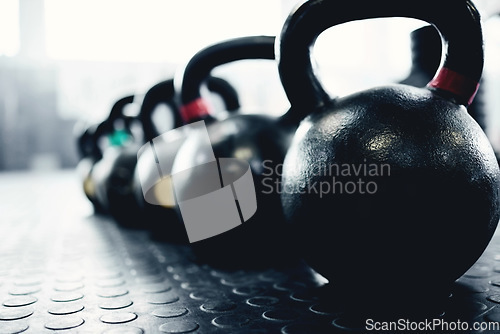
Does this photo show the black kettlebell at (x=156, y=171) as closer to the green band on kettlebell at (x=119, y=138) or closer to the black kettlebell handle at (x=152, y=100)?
the black kettlebell handle at (x=152, y=100)

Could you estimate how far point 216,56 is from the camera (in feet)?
2.77

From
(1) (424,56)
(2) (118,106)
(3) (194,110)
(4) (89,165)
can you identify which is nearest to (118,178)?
(2) (118,106)

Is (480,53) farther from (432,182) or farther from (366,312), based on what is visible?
(366,312)

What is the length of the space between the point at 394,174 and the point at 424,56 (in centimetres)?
78

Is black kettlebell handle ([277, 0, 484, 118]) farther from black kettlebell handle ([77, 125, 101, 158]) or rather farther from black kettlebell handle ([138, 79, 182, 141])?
black kettlebell handle ([77, 125, 101, 158])

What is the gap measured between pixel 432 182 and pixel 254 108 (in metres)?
0.47

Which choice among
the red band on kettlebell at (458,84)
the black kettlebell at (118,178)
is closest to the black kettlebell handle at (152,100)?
the black kettlebell at (118,178)

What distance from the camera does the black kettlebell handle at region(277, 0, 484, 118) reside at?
1.82 feet

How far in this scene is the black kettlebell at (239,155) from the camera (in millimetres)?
792

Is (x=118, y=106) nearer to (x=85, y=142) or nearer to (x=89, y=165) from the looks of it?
(x=89, y=165)

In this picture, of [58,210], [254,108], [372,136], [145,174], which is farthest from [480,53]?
[58,210]

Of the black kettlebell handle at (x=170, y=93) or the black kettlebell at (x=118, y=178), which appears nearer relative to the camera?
the black kettlebell handle at (x=170, y=93)

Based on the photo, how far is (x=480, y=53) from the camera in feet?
1.85

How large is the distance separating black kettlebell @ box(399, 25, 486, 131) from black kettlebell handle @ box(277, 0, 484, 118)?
601mm
